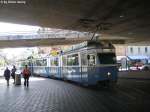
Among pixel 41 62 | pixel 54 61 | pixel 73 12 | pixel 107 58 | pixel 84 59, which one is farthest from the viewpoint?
pixel 41 62

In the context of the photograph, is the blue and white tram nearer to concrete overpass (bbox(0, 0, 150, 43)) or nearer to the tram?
the tram

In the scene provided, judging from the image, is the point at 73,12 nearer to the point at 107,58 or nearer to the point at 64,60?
the point at 107,58

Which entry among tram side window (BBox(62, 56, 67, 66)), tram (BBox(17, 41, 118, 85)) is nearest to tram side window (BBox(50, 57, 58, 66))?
tram side window (BBox(62, 56, 67, 66))

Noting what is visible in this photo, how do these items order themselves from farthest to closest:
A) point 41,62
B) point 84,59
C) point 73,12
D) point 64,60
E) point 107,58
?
point 41,62 → point 64,60 → point 73,12 → point 84,59 → point 107,58

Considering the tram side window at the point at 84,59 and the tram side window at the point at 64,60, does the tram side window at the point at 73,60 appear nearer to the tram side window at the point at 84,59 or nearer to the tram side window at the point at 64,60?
the tram side window at the point at 64,60

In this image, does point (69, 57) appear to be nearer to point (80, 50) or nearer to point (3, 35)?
point (80, 50)

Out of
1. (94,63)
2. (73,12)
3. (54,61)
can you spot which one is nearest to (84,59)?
(94,63)

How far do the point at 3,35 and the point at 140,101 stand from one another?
38.0 m

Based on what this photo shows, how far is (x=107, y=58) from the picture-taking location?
81.1 feet

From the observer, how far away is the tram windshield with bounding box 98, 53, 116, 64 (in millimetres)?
24438

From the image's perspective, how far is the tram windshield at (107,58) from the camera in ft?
80.2

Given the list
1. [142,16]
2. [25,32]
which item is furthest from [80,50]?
[25,32]

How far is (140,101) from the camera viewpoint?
53.5 feet

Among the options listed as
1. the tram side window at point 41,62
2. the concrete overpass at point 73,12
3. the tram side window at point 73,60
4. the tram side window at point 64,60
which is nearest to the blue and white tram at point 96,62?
the tram side window at point 73,60
